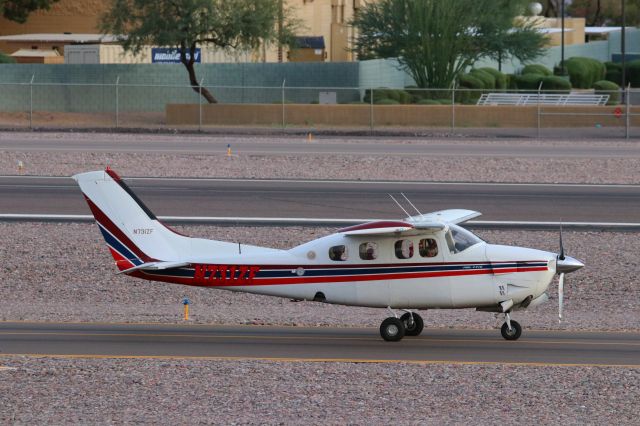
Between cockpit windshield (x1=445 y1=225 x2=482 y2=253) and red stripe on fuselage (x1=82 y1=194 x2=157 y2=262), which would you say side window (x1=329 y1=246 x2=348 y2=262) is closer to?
cockpit windshield (x1=445 y1=225 x2=482 y2=253)

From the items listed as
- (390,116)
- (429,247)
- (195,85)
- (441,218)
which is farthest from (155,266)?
(195,85)

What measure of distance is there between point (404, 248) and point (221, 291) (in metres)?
5.89

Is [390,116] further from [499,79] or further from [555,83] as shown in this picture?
[499,79]

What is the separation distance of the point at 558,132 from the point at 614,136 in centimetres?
274

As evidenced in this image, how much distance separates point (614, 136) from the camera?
50844mm

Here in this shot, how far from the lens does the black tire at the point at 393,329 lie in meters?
17.7

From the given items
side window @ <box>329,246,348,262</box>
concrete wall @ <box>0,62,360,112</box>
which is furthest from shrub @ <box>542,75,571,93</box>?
side window @ <box>329,246,348,262</box>

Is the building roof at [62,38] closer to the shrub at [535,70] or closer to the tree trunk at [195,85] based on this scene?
the tree trunk at [195,85]

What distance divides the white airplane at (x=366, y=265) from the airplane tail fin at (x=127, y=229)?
0.05 ft

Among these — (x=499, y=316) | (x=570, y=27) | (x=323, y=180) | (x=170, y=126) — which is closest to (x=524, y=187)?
(x=323, y=180)

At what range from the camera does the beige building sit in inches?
2825

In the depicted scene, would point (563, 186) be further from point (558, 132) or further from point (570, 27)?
point (570, 27)

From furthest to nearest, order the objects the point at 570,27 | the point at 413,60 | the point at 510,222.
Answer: the point at 570,27
the point at 413,60
the point at 510,222

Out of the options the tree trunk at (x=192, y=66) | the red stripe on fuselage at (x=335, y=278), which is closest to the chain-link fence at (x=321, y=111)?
the tree trunk at (x=192, y=66)
